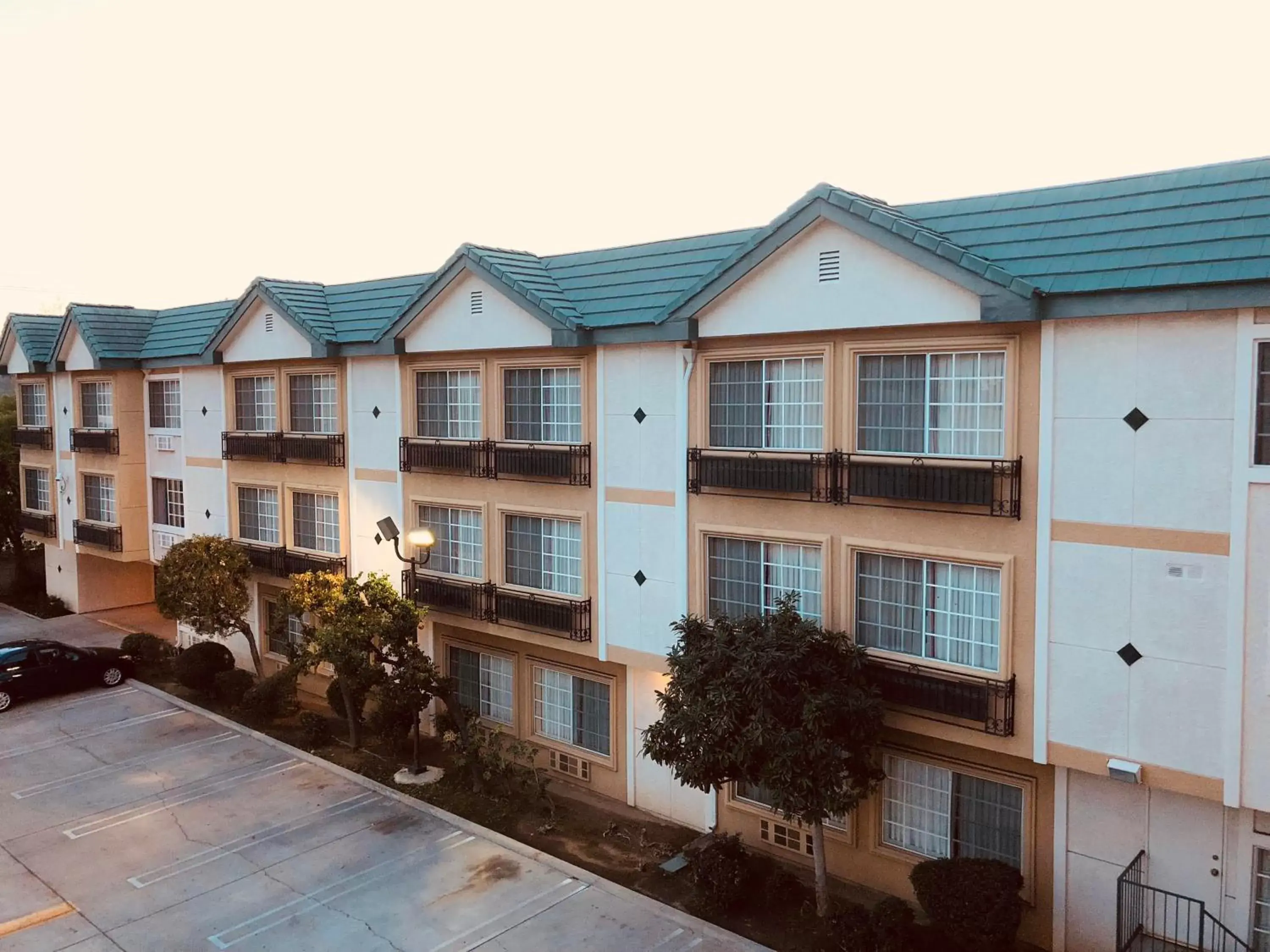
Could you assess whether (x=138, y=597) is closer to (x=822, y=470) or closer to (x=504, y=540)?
(x=504, y=540)

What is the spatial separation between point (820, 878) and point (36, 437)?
3448 cm

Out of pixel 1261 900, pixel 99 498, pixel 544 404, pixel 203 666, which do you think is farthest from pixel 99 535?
pixel 1261 900

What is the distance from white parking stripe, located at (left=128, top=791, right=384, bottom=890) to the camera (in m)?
16.8

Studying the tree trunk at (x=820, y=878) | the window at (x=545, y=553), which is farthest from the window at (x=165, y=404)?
the tree trunk at (x=820, y=878)

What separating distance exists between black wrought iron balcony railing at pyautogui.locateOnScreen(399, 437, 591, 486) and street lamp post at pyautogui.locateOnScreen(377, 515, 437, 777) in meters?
1.52

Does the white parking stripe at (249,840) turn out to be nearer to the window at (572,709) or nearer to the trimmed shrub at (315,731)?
the trimmed shrub at (315,731)

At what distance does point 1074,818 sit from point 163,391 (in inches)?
1148

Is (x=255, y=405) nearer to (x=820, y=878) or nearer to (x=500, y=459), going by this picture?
(x=500, y=459)

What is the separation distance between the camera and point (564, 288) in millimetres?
20375

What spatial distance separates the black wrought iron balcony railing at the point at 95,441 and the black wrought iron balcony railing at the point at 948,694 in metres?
27.2

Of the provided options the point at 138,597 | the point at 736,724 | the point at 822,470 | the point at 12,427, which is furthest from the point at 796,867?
the point at 12,427

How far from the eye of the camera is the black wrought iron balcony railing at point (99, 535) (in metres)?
32.6

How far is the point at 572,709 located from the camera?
68.1ft

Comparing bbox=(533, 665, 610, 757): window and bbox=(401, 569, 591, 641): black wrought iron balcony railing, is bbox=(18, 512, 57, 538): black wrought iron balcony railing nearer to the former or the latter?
bbox=(401, 569, 591, 641): black wrought iron balcony railing
